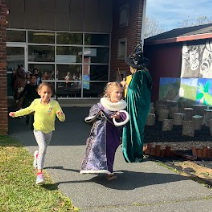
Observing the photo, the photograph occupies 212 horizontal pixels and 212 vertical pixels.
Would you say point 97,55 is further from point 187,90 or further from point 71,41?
point 187,90

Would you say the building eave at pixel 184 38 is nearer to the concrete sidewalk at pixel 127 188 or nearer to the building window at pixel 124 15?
the building window at pixel 124 15

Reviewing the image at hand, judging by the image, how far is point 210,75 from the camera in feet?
35.9

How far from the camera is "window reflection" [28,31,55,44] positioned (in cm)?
1391

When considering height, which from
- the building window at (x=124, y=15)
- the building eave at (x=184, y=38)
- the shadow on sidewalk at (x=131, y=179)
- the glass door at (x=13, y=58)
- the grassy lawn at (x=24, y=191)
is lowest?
the shadow on sidewalk at (x=131, y=179)

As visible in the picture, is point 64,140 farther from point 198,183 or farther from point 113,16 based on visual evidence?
point 113,16

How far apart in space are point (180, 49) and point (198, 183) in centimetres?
843

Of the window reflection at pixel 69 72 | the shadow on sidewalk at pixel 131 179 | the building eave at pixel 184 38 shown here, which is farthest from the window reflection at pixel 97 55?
the shadow on sidewalk at pixel 131 179

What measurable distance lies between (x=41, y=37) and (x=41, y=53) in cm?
70

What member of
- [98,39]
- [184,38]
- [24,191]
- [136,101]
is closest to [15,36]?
[98,39]

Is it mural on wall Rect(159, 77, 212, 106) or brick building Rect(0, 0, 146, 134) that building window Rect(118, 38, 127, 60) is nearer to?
brick building Rect(0, 0, 146, 134)

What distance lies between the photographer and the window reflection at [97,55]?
14.9 metres

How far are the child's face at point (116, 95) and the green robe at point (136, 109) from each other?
1.10 m

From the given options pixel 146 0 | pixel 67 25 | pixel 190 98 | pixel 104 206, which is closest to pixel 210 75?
pixel 190 98

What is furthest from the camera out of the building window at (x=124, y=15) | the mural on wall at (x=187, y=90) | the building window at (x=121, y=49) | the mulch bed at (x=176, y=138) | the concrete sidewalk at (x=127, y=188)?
the building window at (x=121, y=49)
